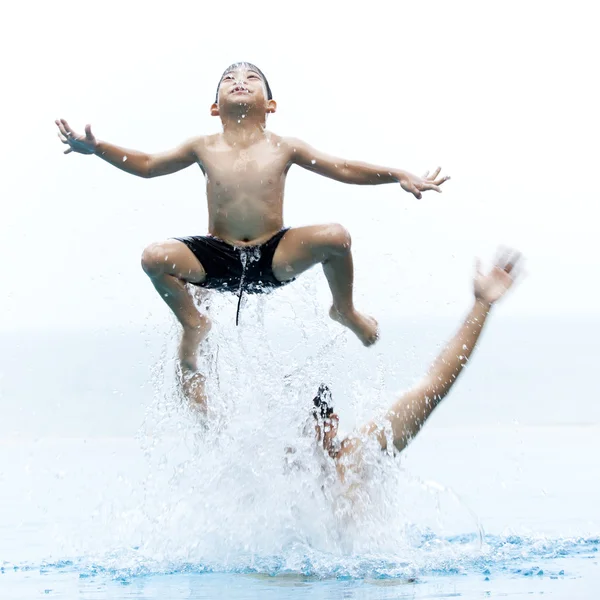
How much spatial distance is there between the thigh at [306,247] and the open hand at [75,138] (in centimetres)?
101

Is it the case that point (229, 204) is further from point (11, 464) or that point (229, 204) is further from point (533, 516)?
point (11, 464)

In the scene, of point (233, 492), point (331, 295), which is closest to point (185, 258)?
point (331, 295)

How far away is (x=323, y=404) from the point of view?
5477 mm

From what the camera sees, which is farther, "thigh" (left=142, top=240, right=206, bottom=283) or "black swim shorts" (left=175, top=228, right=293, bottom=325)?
"black swim shorts" (left=175, top=228, right=293, bottom=325)

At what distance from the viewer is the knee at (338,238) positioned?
5406 millimetres

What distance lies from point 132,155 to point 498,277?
1865 millimetres

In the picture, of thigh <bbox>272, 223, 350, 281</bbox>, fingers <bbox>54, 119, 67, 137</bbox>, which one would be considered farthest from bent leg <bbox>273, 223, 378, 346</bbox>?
fingers <bbox>54, 119, 67, 137</bbox>

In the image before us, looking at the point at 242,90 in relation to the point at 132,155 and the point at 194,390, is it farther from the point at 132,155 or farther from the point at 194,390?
the point at 194,390

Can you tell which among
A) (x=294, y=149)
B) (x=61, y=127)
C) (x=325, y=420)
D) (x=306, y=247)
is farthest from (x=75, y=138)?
(x=325, y=420)

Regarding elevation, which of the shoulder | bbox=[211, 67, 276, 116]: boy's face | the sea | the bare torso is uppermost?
bbox=[211, 67, 276, 116]: boy's face

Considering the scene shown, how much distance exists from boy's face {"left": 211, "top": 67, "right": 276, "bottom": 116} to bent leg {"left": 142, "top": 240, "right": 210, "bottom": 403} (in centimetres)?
76

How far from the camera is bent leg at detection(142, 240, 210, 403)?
5.42 m

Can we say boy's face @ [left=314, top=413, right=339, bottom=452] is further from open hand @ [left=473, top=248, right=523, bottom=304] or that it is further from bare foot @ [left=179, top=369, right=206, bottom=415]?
open hand @ [left=473, top=248, right=523, bottom=304]

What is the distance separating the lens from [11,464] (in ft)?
33.0
